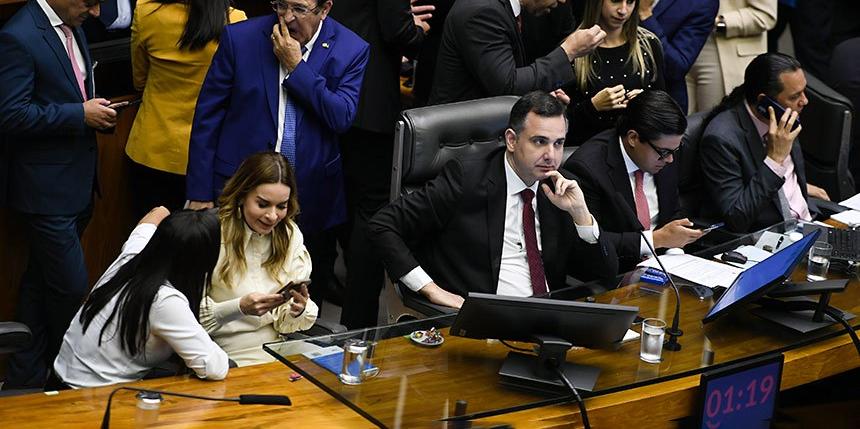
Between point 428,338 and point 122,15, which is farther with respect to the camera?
point 122,15

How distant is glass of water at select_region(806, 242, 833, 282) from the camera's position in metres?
4.27

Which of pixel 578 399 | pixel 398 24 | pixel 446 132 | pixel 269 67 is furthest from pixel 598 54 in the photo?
pixel 578 399

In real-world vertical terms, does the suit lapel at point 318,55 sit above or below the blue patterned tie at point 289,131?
above

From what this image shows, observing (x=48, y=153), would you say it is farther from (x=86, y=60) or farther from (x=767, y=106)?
(x=767, y=106)

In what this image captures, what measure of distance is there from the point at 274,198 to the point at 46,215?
0.91 metres

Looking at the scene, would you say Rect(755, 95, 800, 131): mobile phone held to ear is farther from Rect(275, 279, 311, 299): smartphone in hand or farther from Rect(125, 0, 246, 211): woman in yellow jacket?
Rect(275, 279, 311, 299): smartphone in hand

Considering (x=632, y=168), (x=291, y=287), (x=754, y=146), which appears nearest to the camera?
(x=291, y=287)

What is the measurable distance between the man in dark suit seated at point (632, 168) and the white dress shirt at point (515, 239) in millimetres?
253

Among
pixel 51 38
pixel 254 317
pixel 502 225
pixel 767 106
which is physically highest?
pixel 51 38

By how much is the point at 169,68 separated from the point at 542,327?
1.90 meters

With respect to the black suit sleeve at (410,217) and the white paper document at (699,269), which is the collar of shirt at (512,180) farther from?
the white paper document at (699,269)

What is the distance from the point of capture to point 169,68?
4.52 meters

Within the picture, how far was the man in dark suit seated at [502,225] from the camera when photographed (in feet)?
13.3

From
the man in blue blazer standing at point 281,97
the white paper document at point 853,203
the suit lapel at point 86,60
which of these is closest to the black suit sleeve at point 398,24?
the man in blue blazer standing at point 281,97
